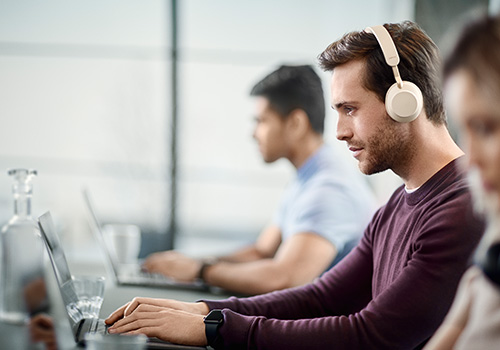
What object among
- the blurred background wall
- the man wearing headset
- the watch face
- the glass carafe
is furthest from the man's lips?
the blurred background wall

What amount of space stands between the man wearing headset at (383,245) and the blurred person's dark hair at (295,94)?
3.10ft

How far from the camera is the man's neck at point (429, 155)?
1.15 meters

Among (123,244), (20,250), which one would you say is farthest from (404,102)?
(123,244)

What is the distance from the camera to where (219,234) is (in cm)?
698

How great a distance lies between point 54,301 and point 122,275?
459 mm

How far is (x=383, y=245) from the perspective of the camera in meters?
1.25

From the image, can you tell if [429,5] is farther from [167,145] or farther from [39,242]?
[39,242]

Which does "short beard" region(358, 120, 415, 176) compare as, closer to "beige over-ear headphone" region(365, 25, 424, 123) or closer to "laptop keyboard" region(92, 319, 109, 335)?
"beige over-ear headphone" region(365, 25, 424, 123)

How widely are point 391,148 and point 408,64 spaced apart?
0.17 meters

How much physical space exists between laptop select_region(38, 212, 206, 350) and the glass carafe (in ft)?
0.36

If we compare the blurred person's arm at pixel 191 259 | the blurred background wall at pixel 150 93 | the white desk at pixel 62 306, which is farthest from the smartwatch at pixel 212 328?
the blurred background wall at pixel 150 93

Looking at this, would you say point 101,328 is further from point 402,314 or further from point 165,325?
point 402,314

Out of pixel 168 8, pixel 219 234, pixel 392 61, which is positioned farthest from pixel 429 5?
pixel 219 234

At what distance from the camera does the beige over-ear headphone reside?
113 cm
